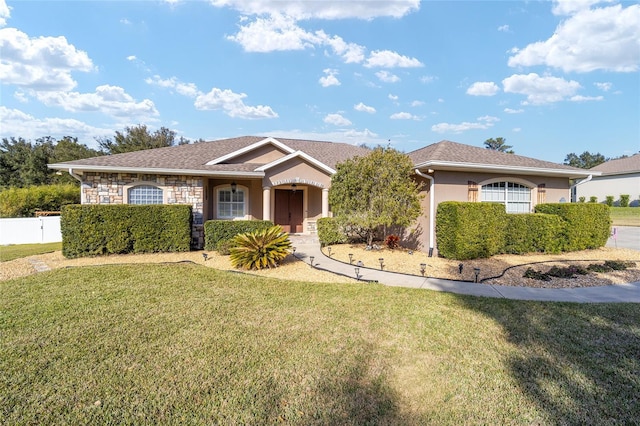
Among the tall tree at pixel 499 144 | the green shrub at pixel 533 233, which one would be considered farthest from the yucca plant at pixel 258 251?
the tall tree at pixel 499 144

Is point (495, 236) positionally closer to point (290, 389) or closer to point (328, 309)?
point (328, 309)

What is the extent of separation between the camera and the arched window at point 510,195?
11273mm

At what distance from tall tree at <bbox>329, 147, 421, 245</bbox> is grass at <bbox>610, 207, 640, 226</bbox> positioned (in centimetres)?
2125

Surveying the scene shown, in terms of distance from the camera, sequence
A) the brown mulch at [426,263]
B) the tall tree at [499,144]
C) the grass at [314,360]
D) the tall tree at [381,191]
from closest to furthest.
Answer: the grass at [314,360] < the brown mulch at [426,263] < the tall tree at [381,191] < the tall tree at [499,144]

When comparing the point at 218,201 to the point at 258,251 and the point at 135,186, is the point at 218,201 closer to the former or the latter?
the point at 135,186

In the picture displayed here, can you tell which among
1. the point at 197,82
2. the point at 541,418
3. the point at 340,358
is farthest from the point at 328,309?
the point at 197,82

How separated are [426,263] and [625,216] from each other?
2760 cm

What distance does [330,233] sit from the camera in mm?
12305

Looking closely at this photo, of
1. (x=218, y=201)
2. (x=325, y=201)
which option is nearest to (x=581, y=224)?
(x=325, y=201)

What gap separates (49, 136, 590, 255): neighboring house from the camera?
10.6m

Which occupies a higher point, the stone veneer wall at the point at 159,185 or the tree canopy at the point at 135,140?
the tree canopy at the point at 135,140

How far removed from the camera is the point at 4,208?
57.9ft

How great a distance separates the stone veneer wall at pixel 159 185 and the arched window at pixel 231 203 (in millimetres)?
2116

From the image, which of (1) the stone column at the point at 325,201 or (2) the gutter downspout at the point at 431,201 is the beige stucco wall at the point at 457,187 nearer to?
(2) the gutter downspout at the point at 431,201
